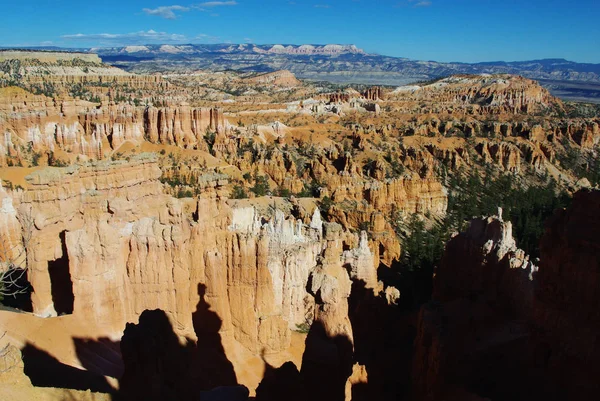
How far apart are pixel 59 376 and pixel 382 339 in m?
13.0

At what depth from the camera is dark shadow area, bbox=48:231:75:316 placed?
14867 millimetres

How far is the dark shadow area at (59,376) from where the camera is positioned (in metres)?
10.6

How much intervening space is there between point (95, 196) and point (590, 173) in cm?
6793

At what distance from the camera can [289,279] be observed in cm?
2016

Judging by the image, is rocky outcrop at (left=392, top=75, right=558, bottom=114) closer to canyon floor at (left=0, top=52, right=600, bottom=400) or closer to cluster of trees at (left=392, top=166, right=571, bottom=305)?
cluster of trees at (left=392, top=166, right=571, bottom=305)

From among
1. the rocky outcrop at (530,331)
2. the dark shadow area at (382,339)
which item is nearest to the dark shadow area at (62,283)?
the dark shadow area at (382,339)

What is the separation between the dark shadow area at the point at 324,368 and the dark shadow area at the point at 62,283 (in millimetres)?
7627

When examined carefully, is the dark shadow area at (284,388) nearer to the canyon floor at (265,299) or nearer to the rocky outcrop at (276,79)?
the canyon floor at (265,299)

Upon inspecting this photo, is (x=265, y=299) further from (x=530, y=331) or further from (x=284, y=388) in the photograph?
(x=530, y=331)

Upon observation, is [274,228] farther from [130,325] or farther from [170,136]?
[170,136]

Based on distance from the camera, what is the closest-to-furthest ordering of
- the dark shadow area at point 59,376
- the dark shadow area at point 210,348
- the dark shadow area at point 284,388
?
the dark shadow area at point 59,376
the dark shadow area at point 284,388
the dark shadow area at point 210,348

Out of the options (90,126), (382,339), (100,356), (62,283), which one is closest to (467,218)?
(382,339)

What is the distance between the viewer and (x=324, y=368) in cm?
1512

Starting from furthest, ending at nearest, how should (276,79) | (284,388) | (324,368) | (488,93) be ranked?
1. (276,79)
2. (488,93)
3. (324,368)
4. (284,388)
